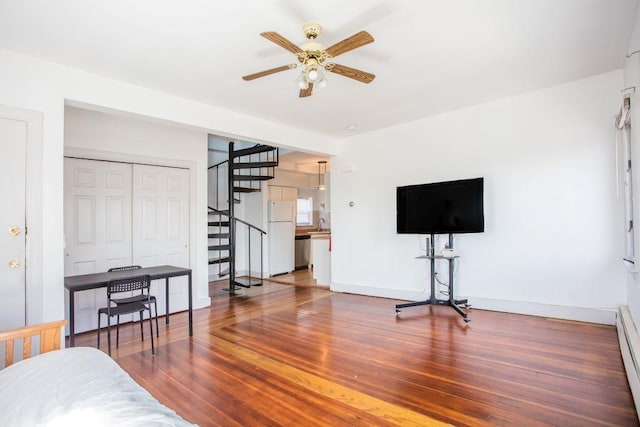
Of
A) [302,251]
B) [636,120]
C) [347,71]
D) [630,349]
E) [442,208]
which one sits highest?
[347,71]

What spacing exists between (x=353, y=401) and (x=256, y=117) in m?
3.74

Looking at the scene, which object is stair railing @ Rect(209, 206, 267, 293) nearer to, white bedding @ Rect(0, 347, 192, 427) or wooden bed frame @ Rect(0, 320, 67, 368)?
wooden bed frame @ Rect(0, 320, 67, 368)

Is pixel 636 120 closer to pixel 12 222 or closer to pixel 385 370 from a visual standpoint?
pixel 385 370

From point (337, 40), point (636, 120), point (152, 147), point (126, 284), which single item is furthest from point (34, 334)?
point (636, 120)

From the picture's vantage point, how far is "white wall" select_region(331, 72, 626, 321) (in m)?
3.66

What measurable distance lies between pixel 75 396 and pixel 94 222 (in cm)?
342

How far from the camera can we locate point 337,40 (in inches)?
108

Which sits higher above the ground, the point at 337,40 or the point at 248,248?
the point at 337,40

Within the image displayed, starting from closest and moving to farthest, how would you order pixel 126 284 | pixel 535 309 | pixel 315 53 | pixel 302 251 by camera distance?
pixel 315 53, pixel 126 284, pixel 535 309, pixel 302 251

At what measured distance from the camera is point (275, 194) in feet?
27.0

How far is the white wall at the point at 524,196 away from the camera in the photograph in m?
3.66

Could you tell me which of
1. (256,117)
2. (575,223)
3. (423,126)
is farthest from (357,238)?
(575,223)

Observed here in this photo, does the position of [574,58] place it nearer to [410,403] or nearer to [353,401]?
[410,403]

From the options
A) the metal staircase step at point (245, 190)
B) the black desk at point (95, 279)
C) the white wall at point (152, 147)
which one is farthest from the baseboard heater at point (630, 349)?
the metal staircase step at point (245, 190)
